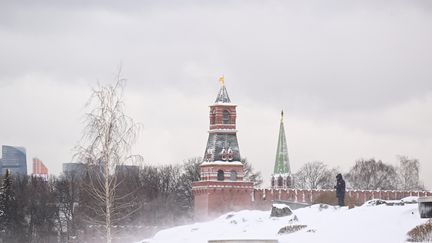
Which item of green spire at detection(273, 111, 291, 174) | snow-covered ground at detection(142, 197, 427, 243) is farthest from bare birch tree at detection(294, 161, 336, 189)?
snow-covered ground at detection(142, 197, 427, 243)

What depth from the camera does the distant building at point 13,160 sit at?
369 feet

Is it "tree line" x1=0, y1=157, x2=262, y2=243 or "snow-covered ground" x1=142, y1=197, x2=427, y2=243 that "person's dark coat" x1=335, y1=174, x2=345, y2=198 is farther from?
"tree line" x1=0, y1=157, x2=262, y2=243

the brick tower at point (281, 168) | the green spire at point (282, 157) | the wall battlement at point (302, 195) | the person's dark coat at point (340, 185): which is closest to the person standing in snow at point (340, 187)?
the person's dark coat at point (340, 185)

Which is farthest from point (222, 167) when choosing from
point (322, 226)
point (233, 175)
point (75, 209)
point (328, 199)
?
point (322, 226)

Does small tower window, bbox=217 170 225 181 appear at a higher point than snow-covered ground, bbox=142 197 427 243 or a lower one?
higher

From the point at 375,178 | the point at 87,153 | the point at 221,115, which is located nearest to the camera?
the point at 87,153

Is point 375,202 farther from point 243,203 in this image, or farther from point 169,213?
point 169,213

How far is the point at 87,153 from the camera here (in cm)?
3931

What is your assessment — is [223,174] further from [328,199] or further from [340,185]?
[340,185]

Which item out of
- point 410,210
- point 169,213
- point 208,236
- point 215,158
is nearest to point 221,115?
point 215,158

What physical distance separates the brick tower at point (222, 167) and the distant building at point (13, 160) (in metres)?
42.3

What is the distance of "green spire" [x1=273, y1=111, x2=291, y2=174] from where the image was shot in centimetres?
8469

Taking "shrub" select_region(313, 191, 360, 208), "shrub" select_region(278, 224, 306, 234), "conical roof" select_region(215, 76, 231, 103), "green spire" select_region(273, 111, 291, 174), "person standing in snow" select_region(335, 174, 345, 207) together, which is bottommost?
"shrub" select_region(278, 224, 306, 234)

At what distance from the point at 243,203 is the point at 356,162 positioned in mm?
37728
